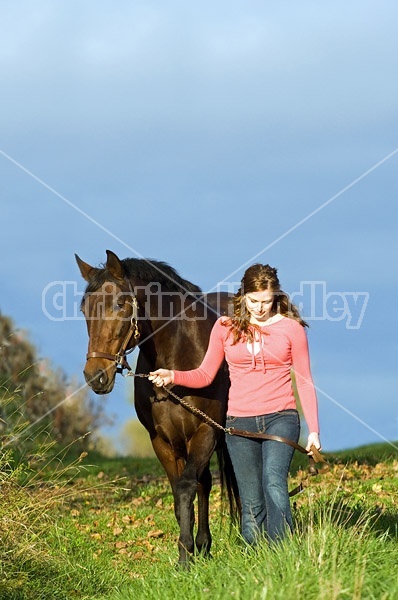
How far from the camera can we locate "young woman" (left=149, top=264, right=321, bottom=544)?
5.91 metres

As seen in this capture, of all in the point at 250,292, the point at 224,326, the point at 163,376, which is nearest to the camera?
the point at 250,292

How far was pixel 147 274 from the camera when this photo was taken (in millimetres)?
7438

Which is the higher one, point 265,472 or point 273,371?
point 273,371

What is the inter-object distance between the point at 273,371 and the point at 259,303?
49cm

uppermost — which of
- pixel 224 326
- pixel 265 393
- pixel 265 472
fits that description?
pixel 224 326

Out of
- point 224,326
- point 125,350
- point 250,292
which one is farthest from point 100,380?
point 250,292

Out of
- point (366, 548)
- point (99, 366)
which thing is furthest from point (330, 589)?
point (99, 366)

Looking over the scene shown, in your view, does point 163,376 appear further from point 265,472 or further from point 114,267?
point 114,267

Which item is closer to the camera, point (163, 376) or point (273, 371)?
point (273, 371)

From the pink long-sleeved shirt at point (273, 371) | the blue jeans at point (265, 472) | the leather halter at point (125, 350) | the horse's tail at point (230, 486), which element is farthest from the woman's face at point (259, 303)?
the horse's tail at point (230, 486)

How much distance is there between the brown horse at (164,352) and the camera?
6.91 metres

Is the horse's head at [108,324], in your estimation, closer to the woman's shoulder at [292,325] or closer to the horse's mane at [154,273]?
the horse's mane at [154,273]

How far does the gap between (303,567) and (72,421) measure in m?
19.8

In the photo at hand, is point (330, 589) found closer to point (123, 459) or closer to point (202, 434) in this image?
point (202, 434)
